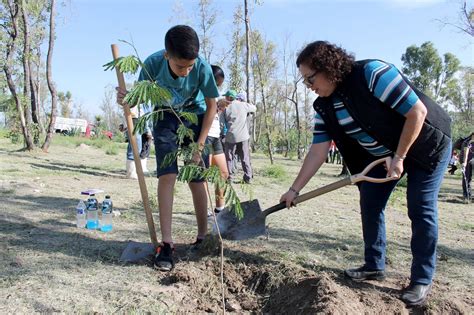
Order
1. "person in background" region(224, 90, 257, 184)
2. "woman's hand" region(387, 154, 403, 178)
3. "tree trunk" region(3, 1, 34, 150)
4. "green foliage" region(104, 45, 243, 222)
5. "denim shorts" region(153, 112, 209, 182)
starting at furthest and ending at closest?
"tree trunk" region(3, 1, 34, 150)
"person in background" region(224, 90, 257, 184)
"denim shorts" region(153, 112, 209, 182)
"woman's hand" region(387, 154, 403, 178)
"green foliage" region(104, 45, 243, 222)

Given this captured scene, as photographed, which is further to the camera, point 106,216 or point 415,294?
point 106,216

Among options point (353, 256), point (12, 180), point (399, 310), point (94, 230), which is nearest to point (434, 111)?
point (399, 310)

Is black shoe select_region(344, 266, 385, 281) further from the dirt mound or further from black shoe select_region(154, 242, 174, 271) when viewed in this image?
black shoe select_region(154, 242, 174, 271)

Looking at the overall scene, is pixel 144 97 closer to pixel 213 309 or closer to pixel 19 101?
pixel 213 309

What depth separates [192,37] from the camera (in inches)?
106

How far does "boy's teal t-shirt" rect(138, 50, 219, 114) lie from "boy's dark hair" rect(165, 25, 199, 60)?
0.28 meters

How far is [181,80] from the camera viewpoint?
2994 millimetres

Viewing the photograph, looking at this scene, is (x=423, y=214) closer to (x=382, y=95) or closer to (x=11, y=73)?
(x=382, y=95)

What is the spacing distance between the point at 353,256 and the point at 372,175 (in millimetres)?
974

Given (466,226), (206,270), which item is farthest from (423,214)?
(466,226)

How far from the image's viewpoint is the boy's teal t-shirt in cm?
299

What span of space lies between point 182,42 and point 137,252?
160 centimetres

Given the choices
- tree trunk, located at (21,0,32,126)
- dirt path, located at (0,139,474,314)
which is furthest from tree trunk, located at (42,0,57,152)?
dirt path, located at (0,139,474,314)

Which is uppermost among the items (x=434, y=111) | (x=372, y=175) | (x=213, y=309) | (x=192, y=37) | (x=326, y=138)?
(x=192, y=37)
